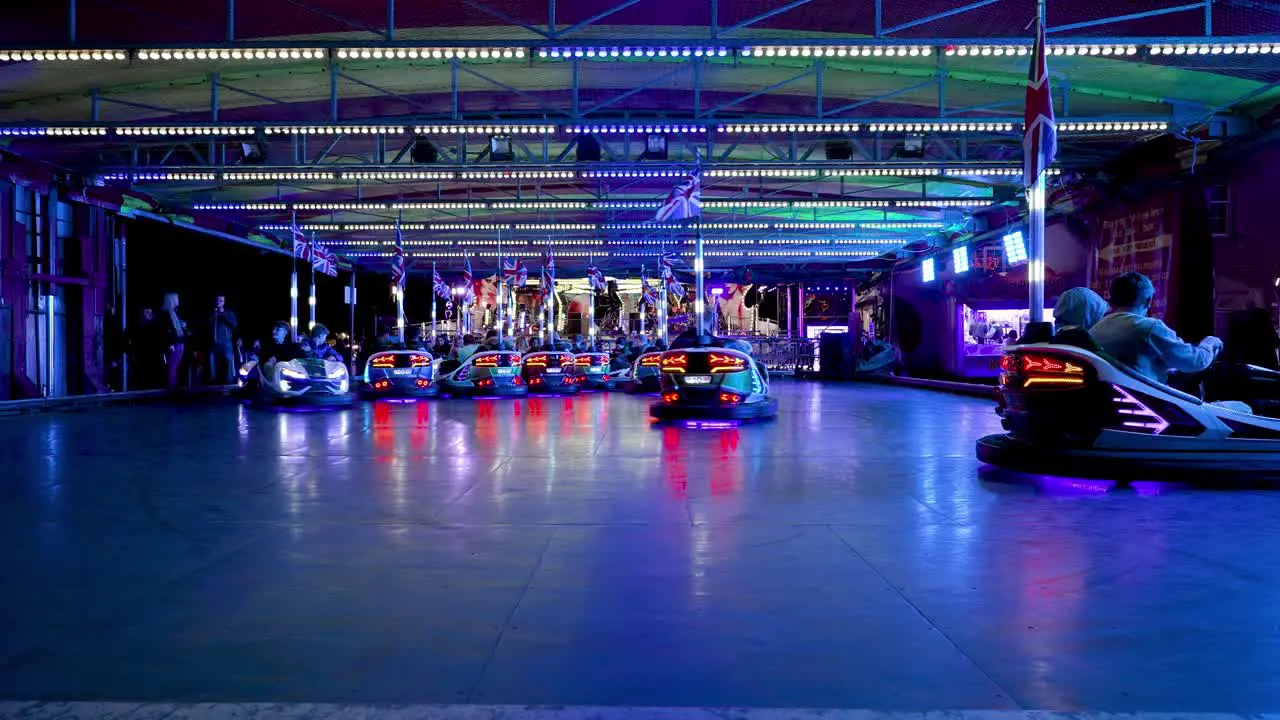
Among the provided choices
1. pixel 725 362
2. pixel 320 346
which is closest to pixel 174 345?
pixel 320 346

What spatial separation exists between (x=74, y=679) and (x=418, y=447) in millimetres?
7230

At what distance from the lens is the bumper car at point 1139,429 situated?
7039mm

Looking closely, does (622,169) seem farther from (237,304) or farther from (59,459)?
(237,304)

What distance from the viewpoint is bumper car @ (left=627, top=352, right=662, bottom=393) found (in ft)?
74.4

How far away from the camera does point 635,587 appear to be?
4.23 m

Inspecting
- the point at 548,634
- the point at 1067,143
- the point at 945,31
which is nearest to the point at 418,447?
the point at 548,634

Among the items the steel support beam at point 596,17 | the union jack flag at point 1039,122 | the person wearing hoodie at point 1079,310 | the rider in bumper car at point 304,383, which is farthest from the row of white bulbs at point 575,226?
the person wearing hoodie at point 1079,310

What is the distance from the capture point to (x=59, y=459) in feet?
30.2

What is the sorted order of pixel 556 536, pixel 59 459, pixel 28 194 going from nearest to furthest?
pixel 556 536 → pixel 59 459 → pixel 28 194

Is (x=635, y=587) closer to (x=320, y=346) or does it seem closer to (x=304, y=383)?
(x=304, y=383)

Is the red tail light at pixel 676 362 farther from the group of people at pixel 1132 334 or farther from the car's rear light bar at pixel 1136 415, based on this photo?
the car's rear light bar at pixel 1136 415

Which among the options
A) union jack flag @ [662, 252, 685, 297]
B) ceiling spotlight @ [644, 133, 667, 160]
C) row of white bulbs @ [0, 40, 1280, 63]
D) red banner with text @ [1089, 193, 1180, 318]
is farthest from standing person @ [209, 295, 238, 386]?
red banner with text @ [1089, 193, 1180, 318]

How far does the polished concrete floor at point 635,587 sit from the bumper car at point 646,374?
14.1 metres

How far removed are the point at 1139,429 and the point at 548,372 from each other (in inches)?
668
